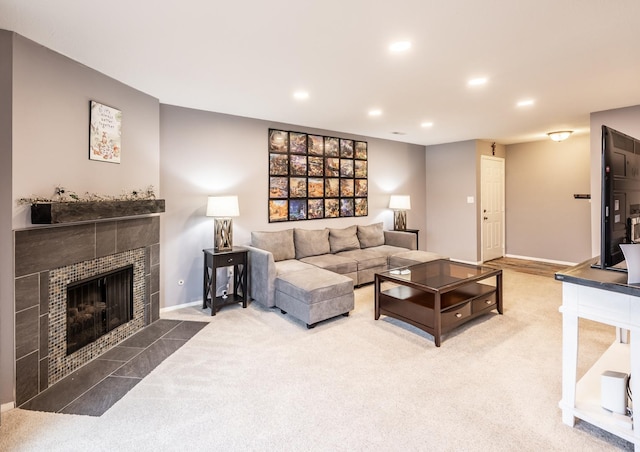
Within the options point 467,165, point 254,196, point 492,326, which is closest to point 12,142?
point 254,196

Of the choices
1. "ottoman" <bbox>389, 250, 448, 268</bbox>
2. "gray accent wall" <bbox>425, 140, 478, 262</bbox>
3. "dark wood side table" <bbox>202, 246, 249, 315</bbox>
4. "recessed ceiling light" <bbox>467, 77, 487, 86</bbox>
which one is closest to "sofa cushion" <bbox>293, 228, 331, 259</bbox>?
"dark wood side table" <bbox>202, 246, 249, 315</bbox>

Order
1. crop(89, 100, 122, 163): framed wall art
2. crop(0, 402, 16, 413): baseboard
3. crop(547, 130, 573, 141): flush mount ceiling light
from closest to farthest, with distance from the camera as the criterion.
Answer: crop(0, 402, 16, 413): baseboard, crop(89, 100, 122, 163): framed wall art, crop(547, 130, 573, 141): flush mount ceiling light

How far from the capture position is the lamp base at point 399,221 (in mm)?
6152

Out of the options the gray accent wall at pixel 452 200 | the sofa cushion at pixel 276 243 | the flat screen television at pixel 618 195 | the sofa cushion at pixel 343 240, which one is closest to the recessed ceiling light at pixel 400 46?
the flat screen television at pixel 618 195

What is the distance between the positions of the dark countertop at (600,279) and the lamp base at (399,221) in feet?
13.6

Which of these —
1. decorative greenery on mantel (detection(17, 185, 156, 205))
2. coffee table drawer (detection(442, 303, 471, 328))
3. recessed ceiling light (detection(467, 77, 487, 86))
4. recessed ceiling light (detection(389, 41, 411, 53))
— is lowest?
coffee table drawer (detection(442, 303, 471, 328))

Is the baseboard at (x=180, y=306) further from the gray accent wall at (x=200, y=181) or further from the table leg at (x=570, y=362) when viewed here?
the table leg at (x=570, y=362)

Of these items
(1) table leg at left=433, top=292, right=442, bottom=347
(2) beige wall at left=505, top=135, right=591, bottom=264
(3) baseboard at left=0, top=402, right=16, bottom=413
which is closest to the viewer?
(3) baseboard at left=0, top=402, right=16, bottom=413

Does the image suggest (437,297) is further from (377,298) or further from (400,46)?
(400,46)

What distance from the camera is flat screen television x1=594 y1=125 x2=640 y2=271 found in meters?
1.65

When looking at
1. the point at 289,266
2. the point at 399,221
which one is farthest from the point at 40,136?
the point at 399,221

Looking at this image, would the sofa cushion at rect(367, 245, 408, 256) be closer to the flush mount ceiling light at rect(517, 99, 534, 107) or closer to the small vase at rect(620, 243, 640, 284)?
the flush mount ceiling light at rect(517, 99, 534, 107)

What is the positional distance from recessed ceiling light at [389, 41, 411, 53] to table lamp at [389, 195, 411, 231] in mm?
3777

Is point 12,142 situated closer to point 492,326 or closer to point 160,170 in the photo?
point 160,170
